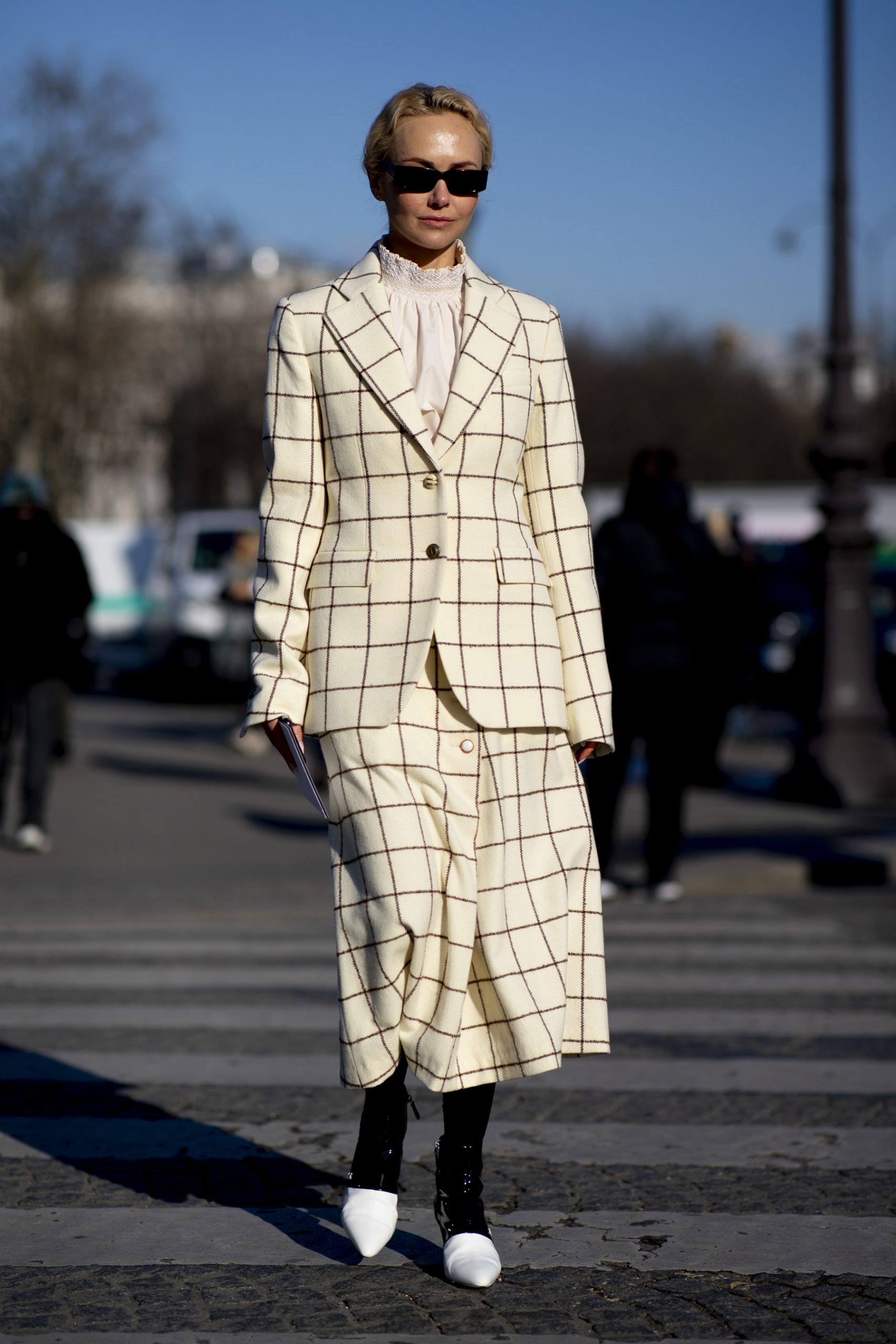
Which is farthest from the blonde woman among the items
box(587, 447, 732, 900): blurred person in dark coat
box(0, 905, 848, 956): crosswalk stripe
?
box(587, 447, 732, 900): blurred person in dark coat

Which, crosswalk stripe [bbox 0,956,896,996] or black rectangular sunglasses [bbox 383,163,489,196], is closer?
black rectangular sunglasses [bbox 383,163,489,196]

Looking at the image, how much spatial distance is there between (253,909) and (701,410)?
4782 cm

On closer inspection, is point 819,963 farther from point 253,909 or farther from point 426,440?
point 426,440

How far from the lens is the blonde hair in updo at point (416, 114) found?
3.51 m

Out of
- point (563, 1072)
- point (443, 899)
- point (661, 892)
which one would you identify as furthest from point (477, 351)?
point (661, 892)

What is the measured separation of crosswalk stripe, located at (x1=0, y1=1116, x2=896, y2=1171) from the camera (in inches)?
169

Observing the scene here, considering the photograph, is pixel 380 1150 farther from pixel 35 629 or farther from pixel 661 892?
pixel 35 629

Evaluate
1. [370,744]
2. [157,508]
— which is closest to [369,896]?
[370,744]

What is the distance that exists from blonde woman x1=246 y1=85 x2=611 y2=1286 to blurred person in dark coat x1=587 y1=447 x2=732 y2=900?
4.68 meters

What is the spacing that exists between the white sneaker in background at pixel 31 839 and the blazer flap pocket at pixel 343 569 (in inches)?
270

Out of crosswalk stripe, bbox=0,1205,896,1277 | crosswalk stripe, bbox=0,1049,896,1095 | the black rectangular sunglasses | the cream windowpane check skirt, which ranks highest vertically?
the black rectangular sunglasses

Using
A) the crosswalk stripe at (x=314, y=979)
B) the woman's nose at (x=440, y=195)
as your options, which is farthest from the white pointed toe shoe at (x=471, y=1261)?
the crosswalk stripe at (x=314, y=979)

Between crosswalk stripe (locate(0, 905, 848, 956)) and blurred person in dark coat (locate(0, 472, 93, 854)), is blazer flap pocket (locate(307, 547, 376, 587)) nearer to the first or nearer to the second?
crosswalk stripe (locate(0, 905, 848, 956))

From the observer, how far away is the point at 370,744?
11.1ft
